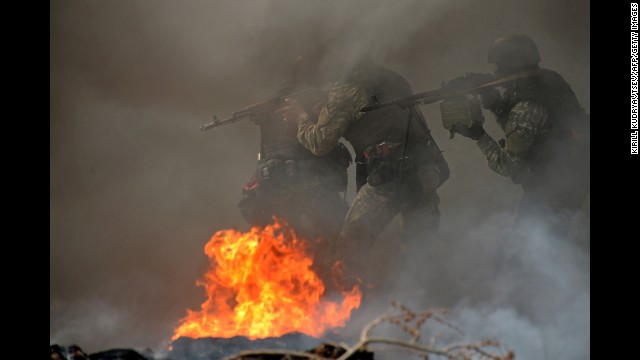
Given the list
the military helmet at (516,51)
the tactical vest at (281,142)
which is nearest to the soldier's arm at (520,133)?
the military helmet at (516,51)

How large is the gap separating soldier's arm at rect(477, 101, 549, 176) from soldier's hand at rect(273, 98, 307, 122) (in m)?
3.43

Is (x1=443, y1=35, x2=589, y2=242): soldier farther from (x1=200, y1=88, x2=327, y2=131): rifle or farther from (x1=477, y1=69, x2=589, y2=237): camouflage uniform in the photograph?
(x1=200, y1=88, x2=327, y2=131): rifle

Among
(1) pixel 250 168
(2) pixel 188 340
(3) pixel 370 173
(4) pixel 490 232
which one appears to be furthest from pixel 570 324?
(1) pixel 250 168

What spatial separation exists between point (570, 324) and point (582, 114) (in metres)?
2.66

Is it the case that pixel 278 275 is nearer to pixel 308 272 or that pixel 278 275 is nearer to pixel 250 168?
pixel 308 272

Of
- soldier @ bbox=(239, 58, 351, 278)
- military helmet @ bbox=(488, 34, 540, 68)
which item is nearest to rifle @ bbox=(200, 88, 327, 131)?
soldier @ bbox=(239, 58, 351, 278)

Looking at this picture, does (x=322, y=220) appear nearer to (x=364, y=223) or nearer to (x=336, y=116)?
(x=364, y=223)

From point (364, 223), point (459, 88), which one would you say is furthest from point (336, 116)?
point (459, 88)

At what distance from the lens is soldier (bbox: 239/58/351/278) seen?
9562 millimetres

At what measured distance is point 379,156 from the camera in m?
8.70

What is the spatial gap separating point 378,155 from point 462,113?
1414 mm

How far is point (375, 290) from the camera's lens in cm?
919

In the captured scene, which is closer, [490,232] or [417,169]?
[417,169]

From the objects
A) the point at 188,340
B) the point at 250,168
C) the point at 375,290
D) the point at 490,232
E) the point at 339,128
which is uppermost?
the point at 250,168
